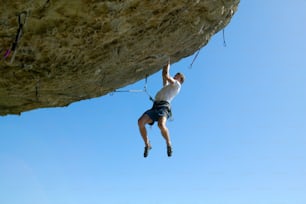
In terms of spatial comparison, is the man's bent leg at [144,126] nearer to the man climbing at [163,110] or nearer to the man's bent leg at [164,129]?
the man climbing at [163,110]

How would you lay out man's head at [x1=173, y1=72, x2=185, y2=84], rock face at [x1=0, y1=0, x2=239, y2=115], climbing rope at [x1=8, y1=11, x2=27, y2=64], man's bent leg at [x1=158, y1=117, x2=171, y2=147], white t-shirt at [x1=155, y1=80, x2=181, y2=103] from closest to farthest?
climbing rope at [x1=8, y1=11, x2=27, y2=64]
rock face at [x1=0, y1=0, x2=239, y2=115]
man's bent leg at [x1=158, y1=117, x2=171, y2=147]
white t-shirt at [x1=155, y1=80, x2=181, y2=103]
man's head at [x1=173, y1=72, x2=185, y2=84]

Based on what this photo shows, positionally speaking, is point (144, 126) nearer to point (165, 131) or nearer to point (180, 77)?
point (165, 131)

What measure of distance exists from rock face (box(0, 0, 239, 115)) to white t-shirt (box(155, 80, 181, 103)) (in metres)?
1.10

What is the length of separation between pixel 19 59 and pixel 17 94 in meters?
2.74

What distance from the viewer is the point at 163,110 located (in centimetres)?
947

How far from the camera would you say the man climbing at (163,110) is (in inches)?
363

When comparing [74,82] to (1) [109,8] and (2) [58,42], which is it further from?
(1) [109,8]

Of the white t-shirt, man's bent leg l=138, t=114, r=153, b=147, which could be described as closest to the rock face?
the white t-shirt

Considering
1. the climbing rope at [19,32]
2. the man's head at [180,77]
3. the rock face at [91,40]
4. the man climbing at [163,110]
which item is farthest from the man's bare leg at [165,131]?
the climbing rope at [19,32]

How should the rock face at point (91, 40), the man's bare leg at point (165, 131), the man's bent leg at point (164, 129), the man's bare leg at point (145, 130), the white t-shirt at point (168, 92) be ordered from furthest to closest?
the white t-shirt at point (168, 92)
the man's bare leg at point (145, 130)
the man's bent leg at point (164, 129)
the man's bare leg at point (165, 131)
the rock face at point (91, 40)

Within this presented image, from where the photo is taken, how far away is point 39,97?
11859 mm

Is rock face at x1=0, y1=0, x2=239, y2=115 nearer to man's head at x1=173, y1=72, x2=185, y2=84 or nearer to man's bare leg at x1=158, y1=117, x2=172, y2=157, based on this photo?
man's head at x1=173, y1=72, x2=185, y2=84

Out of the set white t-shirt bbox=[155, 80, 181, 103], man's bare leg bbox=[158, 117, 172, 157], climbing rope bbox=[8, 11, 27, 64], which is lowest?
man's bare leg bbox=[158, 117, 172, 157]

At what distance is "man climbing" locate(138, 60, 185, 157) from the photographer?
921 cm
